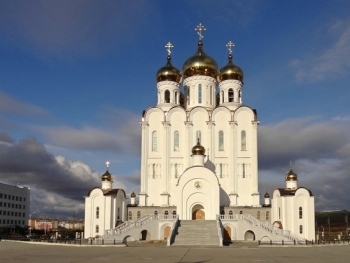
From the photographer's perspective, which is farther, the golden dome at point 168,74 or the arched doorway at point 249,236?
the golden dome at point 168,74

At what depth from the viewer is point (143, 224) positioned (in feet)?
130

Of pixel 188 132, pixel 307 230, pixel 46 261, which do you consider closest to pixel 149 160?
pixel 188 132

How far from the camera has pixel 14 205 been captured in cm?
8700

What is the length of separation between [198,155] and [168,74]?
498 inches

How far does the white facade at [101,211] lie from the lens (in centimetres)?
4409

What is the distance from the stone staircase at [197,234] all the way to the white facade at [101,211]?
8.93 m

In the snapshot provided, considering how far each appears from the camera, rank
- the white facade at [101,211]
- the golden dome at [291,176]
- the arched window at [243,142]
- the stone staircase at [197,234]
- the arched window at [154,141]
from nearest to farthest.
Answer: the stone staircase at [197,234]
the white facade at [101,211]
the golden dome at [291,176]
the arched window at [243,142]
the arched window at [154,141]

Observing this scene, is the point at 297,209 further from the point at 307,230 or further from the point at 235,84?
the point at 235,84

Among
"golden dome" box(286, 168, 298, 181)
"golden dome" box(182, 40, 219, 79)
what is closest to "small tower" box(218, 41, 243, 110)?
"golden dome" box(182, 40, 219, 79)

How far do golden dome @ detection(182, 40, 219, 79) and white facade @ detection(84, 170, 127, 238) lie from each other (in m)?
16.8

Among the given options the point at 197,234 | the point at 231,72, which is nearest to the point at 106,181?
the point at 197,234

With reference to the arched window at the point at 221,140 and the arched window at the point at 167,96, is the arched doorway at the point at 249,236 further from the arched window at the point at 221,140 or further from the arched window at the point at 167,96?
the arched window at the point at 167,96

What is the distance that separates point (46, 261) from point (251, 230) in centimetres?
2405

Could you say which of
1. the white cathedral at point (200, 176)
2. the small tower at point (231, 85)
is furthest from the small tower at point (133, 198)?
the small tower at point (231, 85)
